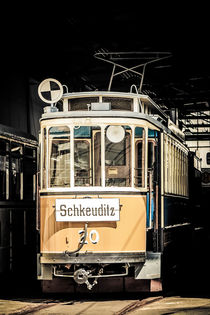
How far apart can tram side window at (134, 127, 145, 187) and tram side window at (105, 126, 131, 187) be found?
6.0 inches

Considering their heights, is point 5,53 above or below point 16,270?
above

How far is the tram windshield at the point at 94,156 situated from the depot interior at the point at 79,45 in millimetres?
6402

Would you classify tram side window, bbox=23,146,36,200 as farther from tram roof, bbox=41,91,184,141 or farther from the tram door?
the tram door

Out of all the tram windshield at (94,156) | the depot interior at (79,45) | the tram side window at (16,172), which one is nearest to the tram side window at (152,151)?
the tram windshield at (94,156)

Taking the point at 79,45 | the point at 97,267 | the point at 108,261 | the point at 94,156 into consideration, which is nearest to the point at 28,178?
the point at 94,156

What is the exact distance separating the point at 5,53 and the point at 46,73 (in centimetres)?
305

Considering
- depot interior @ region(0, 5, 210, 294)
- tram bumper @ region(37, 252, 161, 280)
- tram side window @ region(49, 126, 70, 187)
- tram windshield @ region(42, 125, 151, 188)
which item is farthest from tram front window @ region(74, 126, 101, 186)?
depot interior @ region(0, 5, 210, 294)

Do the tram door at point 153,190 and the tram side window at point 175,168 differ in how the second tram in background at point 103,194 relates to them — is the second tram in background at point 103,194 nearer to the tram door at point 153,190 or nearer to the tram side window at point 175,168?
the tram door at point 153,190

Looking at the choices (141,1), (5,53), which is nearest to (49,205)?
(141,1)

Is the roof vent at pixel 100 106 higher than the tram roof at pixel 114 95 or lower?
lower

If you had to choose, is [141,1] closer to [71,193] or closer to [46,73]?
[46,73]

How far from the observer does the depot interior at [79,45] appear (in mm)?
16672

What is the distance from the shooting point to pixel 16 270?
40.8 feet

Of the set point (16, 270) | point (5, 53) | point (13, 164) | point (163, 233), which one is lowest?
point (16, 270)
